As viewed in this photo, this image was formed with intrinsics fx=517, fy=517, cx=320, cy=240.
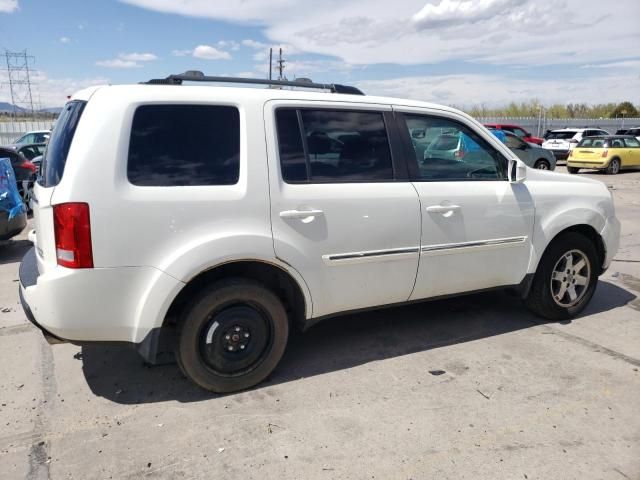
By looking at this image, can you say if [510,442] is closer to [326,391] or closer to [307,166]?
[326,391]

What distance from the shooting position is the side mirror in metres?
4.04

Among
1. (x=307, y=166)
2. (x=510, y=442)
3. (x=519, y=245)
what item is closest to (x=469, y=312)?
(x=519, y=245)

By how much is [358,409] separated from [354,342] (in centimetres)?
106

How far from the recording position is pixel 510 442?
112 inches

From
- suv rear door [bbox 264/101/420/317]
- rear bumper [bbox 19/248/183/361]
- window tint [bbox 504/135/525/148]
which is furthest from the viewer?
window tint [bbox 504/135/525/148]

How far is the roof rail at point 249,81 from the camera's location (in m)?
3.36

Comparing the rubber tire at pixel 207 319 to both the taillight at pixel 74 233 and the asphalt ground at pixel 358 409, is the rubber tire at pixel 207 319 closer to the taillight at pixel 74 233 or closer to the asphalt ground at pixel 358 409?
the asphalt ground at pixel 358 409

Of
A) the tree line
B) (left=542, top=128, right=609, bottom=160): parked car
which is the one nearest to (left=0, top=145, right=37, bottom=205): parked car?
(left=542, top=128, right=609, bottom=160): parked car

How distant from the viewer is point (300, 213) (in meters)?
3.26

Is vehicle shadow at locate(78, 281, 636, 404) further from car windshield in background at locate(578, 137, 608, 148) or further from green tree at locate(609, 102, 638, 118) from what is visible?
green tree at locate(609, 102, 638, 118)

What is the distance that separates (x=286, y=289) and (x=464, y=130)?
1.92 metres

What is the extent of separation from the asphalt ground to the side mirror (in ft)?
4.33

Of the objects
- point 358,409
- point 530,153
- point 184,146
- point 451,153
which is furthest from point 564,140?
point 184,146

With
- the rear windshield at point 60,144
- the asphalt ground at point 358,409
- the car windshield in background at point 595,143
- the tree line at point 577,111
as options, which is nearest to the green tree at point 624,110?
the tree line at point 577,111
